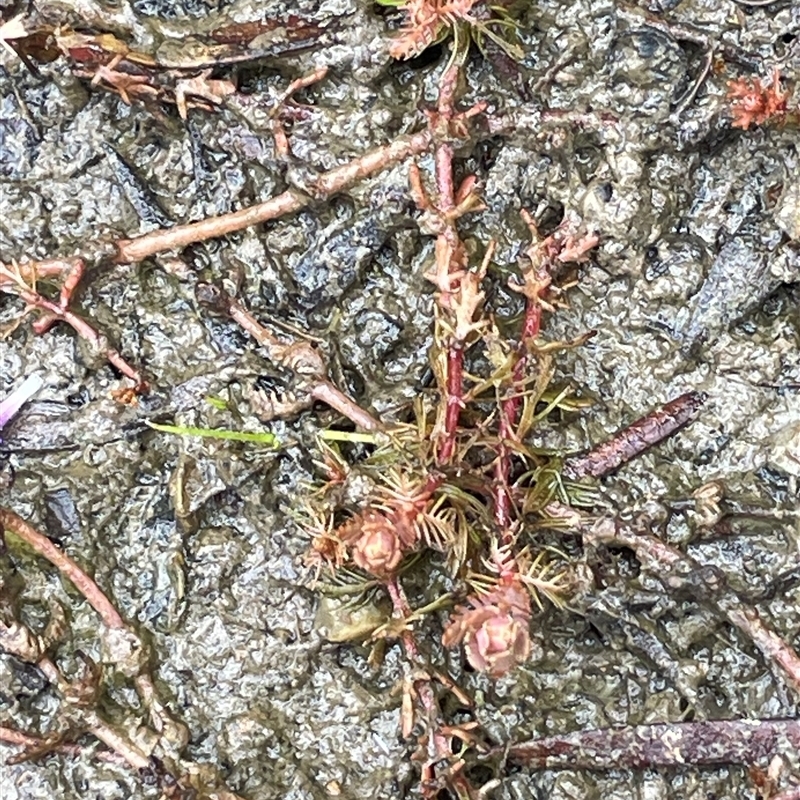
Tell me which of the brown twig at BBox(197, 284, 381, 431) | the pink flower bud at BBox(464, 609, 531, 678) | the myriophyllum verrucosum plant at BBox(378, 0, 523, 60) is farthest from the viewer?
the brown twig at BBox(197, 284, 381, 431)

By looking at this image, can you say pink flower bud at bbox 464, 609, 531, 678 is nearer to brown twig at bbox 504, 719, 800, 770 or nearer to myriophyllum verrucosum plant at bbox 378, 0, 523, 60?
brown twig at bbox 504, 719, 800, 770

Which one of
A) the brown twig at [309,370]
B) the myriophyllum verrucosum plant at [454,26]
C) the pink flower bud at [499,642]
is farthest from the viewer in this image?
the brown twig at [309,370]

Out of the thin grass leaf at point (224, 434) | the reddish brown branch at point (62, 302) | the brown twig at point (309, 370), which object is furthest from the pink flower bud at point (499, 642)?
the reddish brown branch at point (62, 302)

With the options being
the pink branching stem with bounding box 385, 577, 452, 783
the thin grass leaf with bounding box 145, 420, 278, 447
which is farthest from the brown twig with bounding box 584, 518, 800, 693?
the thin grass leaf with bounding box 145, 420, 278, 447

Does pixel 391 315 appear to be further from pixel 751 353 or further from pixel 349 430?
pixel 751 353

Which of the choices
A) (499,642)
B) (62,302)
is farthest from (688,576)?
(62,302)

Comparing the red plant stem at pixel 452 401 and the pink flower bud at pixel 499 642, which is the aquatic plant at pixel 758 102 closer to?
the red plant stem at pixel 452 401
